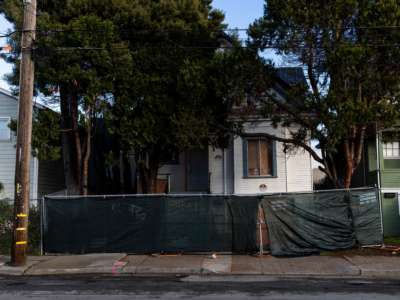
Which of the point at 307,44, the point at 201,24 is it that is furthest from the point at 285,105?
the point at 201,24

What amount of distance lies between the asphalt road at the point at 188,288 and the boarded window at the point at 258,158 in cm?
1055

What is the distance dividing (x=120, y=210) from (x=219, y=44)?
7224mm

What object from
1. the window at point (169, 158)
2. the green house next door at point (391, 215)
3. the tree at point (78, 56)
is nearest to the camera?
the tree at point (78, 56)

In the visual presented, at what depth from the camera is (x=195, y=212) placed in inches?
631

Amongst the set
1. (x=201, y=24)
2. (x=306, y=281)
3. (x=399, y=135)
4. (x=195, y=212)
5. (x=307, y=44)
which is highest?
(x=201, y=24)

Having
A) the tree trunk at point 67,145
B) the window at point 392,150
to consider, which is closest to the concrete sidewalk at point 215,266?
the tree trunk at point 67,145

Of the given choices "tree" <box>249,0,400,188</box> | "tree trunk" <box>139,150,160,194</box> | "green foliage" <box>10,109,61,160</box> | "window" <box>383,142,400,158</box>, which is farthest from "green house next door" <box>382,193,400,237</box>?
"green foliage" <box>10,109,61,160</box>

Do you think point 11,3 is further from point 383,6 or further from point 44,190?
point 383,6

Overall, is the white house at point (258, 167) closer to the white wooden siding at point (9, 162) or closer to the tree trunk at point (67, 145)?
A: the tree trunk at point (67, 145)

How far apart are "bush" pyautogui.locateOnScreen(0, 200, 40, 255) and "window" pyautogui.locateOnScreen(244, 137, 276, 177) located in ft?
29.8

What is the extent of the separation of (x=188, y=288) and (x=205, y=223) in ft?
16.6

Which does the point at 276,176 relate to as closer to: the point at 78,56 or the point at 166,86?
the point at 166,86

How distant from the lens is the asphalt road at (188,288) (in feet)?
32.6

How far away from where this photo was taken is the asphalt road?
9.94m
